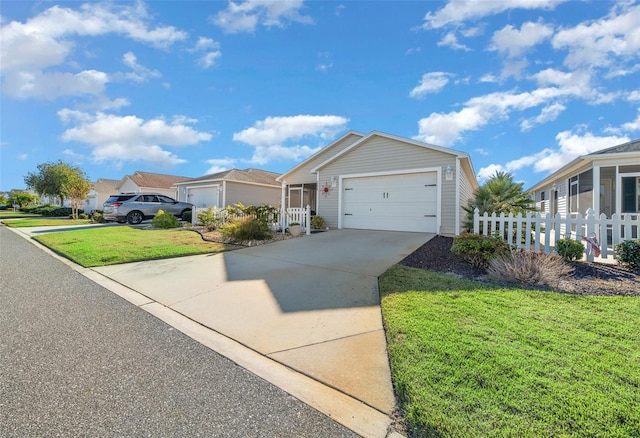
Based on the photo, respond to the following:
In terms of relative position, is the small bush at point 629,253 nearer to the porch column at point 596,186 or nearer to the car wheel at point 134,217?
the porch column at point 596,186

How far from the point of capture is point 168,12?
855cm

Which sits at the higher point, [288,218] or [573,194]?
[573,194]

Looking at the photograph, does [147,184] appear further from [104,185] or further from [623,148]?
[623,148]

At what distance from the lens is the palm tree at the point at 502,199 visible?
8617 millimetres

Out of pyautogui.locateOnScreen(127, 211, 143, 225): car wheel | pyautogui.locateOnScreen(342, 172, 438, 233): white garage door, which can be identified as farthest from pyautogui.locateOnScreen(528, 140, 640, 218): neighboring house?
pyautogui.locateOnScreen(127, 211, 143, 225): car wheel

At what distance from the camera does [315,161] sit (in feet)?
57.0

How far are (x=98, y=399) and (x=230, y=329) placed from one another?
1.42 metres

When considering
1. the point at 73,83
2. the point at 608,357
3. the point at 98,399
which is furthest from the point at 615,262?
the point at 73,83

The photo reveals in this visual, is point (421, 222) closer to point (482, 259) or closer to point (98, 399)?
point (482, 259)

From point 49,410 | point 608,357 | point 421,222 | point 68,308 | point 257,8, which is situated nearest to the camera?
point 49,410

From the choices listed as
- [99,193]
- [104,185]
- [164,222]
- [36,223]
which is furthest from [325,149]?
[104,185]

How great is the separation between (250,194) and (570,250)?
62.8 feet

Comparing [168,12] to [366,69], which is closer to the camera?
[168,12]

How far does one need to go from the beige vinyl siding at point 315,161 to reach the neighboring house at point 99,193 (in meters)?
28.3
